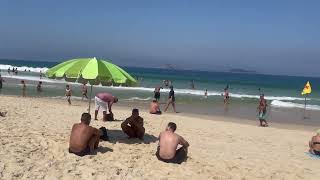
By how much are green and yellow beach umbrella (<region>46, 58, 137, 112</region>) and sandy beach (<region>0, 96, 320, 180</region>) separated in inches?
56.9

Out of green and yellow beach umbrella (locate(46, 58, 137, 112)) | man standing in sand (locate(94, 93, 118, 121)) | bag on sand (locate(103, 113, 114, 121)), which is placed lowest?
bag on sand (locate(103, 113, 114, 121))

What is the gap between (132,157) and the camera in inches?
369

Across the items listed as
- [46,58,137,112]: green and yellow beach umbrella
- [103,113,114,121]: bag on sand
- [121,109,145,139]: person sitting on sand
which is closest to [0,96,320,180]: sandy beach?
[121,109,145,139]: person sitting on sand

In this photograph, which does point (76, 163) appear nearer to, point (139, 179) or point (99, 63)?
point (139, 179)

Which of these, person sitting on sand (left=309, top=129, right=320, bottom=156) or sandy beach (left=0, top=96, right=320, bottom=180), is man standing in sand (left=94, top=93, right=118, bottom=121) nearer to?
sandy beach (left=0, top=96, right=320, bottom=180)

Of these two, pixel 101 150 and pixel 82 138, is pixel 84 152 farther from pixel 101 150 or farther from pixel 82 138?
pixel 101 150

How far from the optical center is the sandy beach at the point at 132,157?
26.8 feet

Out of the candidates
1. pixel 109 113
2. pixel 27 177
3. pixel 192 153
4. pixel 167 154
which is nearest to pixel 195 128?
pixel 109 113

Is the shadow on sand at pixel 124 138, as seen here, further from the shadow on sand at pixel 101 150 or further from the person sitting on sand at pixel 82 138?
the person sitting on sand at pixel 82 138

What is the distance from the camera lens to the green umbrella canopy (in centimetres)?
949

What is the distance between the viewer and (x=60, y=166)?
26.9 ft

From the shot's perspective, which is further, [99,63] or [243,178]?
[99,63]

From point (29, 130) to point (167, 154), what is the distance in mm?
3615

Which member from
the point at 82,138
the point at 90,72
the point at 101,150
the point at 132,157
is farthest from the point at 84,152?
the point at 90,72
